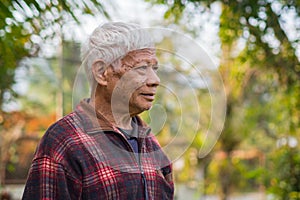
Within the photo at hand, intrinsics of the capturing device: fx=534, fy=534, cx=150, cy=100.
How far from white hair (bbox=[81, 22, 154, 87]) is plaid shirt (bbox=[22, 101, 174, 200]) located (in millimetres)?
155

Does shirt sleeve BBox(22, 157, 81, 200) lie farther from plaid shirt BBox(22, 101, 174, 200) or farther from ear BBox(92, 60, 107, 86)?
ear BBox(92, 60, 107, 86)

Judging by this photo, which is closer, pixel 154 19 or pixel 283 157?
pixel 283 157

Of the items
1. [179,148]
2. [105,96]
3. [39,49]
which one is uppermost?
[39,49]

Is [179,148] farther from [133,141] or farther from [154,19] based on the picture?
[154,19]

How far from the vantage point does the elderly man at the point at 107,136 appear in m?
1.44

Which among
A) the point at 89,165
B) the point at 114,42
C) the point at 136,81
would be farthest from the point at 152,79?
the point at 89,165

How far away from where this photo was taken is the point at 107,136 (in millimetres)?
1531

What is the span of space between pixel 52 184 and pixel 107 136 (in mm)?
212

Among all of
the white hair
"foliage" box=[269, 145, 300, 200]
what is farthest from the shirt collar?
"foliage" box=[269, 145, 300, 200]

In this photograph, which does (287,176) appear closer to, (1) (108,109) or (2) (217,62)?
(2) (217,62)

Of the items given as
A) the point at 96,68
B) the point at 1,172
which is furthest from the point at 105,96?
the point at 1,172

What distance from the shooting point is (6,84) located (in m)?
3.80

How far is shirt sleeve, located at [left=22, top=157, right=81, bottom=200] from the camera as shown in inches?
55.7

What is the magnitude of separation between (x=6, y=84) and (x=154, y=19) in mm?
2891
